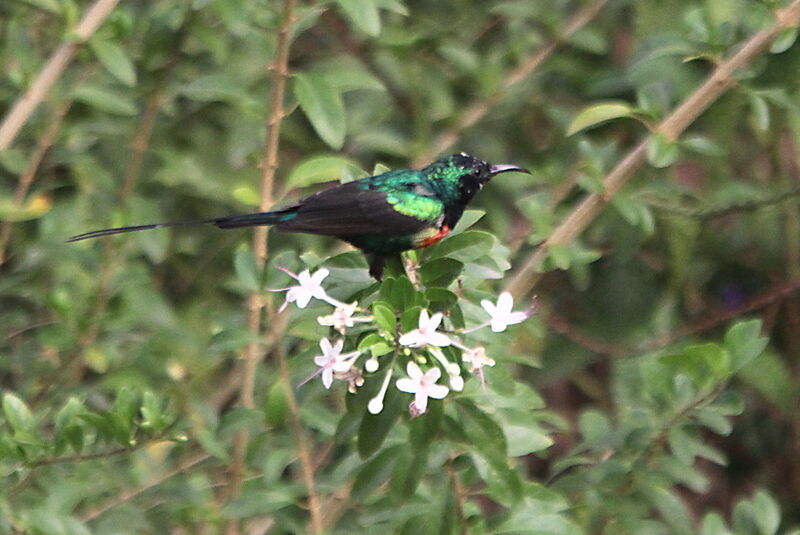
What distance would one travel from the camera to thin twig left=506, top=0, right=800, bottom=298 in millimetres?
2718

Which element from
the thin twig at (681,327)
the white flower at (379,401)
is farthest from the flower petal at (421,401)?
the thin twig at (681,327)

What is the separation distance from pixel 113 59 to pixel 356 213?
1.02 metres

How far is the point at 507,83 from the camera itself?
3.73 metres

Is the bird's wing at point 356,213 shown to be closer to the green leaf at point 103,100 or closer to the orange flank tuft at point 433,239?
the orange flank tuft at point 433,239

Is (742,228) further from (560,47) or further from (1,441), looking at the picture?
(1,441)

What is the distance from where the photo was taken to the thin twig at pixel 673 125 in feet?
8.92

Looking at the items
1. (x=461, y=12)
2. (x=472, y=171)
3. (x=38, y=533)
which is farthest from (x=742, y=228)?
(x=38, y=533)

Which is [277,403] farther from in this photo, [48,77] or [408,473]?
[48,77]

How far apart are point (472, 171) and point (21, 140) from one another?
1.71 metres

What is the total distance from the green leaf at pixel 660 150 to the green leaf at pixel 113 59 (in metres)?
1.37

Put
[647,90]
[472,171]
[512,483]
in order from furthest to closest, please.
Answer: [647,90], [472,171], [512,483]

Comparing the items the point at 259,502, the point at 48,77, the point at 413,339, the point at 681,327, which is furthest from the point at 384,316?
the point at 681,327

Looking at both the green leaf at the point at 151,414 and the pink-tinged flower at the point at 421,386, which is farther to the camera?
the green leaf at the point at 151,414

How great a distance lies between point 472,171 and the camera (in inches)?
105
